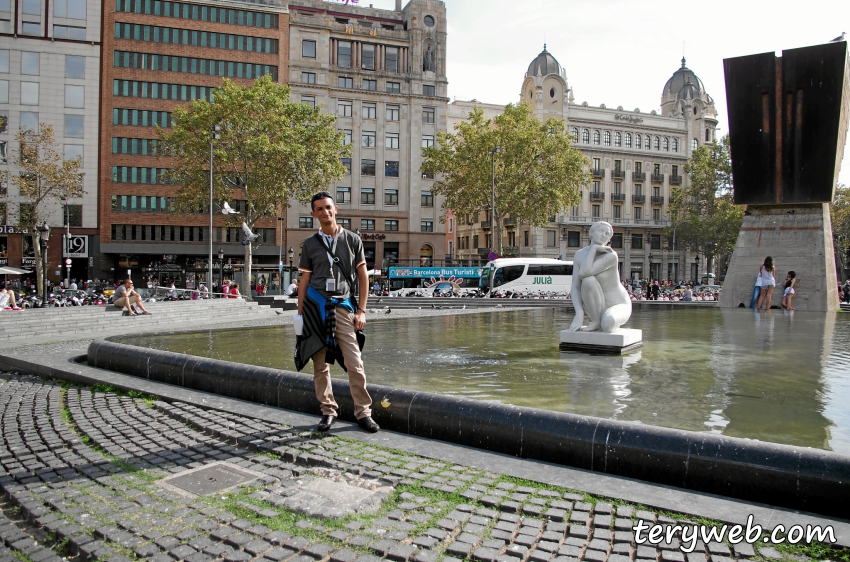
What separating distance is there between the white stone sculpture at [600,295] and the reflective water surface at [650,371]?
1.20 feet

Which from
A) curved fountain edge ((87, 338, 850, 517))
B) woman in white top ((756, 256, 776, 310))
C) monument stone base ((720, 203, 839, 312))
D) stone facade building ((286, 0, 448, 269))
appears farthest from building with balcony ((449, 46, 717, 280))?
curved fountain edge ((87, 338, 850, 517))

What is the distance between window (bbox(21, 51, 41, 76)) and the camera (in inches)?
1924

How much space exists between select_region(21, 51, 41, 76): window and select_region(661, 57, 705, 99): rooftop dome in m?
68.4

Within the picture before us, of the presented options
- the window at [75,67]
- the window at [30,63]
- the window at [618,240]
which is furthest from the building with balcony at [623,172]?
the window at [30,63]

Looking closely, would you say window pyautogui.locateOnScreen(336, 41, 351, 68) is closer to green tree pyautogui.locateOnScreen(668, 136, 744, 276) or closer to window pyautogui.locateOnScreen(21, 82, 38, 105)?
window pyautogui.locateOnScreen(21, 82, 38, 105)

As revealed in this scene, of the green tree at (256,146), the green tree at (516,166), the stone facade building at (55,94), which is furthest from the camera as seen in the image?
the stone facade building at (55,94)

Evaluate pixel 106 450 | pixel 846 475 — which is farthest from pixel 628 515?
pixel 106 450

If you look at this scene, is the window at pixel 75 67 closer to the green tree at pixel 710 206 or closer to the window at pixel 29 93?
the window at pixel 29 93

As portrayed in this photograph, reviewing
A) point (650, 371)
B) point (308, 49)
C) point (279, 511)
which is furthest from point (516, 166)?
point (279, 511)

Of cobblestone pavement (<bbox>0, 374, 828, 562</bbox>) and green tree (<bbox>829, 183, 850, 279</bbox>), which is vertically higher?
green tree (<bbox>829, 183, 850, 279</bbox>)

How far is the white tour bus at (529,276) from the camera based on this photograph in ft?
145

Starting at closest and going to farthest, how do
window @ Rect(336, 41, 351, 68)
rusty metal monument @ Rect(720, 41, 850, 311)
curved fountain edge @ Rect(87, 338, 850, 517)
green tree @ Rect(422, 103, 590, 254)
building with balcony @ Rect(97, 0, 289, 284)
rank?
curved fountain edge @ Rect(87, 338, 850, 517)
rusty metal monument @ Rect(720, 41, 850, 311)
green tree @ Rect(422, 103, 590, 254)
building with balcony @ Rect(97, 0, 289, 284)
window @ Rect(336, 41, 351, 68)

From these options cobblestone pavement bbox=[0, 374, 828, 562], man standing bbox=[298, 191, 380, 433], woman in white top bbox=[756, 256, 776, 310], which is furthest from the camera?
woman in white top bbox=[756, 256, 776, 310]

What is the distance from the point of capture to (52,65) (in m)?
49.4
